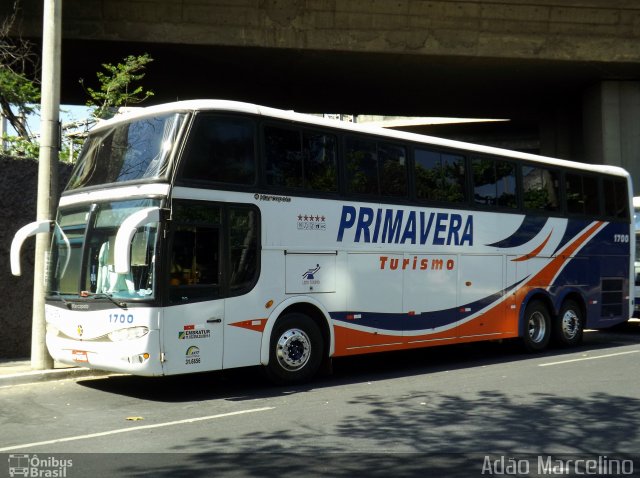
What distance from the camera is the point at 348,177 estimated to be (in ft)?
37.7

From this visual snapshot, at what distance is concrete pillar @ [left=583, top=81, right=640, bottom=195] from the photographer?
2639 centimetres

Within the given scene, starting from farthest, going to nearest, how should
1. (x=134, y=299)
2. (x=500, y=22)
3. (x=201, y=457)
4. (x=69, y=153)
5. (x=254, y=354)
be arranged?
1. (x=500, y=22)
2. (x=69, y=153)
3. (x=254, y=354)
4. (x=134, y=299)
5. (x=201, y=457)

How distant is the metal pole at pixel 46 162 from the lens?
11297 millimetres

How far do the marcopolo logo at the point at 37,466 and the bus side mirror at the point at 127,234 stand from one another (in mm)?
2510

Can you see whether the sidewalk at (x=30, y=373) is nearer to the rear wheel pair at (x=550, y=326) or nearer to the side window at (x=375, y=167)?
the side window at (x=375, y=167)

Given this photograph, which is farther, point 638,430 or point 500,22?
point 500,22

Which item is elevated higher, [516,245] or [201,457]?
[516,245]

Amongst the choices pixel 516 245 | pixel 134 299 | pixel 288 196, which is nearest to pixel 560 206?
pixel 516 245

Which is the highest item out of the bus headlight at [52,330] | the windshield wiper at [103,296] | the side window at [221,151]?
the side window at [221,151]

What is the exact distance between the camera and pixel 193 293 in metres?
9.46

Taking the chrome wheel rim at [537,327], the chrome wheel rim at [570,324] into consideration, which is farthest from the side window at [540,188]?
the chrome wheel rim at [570,324]

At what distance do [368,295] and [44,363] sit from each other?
497 centimetres

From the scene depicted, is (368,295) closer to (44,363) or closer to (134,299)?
(134,299)

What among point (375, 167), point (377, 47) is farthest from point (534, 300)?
point (377, 47)
